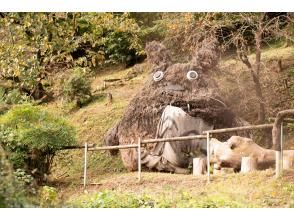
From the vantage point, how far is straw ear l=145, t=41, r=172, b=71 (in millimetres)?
8469

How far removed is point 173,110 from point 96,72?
3.52 ft

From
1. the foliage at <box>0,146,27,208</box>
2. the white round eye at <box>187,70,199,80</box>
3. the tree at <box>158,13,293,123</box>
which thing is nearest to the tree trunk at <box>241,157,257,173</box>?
the tree at <box>158,13,293,123</box>

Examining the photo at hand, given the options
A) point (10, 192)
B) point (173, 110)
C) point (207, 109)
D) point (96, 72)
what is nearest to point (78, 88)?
point (96, 72)

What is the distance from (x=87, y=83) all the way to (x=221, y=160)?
1.97m

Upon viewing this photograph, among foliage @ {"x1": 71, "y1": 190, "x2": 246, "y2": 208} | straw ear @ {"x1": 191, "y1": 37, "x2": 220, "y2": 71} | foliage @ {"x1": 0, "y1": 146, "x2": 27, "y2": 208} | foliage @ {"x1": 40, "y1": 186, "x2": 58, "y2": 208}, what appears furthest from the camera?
straw ear @ {"x1": 191, "y1": 37, "x2": 220, "y2": 71}

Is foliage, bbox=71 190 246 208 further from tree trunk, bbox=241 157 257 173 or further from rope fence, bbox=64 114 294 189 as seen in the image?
tree trunk, bbox=241 157 257 173

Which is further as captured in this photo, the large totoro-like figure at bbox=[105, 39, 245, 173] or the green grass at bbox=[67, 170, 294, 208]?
the large totoro-like figure at bbox=[105, 39, 245, 173]

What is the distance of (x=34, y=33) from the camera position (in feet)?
25.2

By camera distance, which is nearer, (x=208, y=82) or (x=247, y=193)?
(x=247, y=193)

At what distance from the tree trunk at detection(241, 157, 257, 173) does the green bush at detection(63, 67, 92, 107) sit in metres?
2.16

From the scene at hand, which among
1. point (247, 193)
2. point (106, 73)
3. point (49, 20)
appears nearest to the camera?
point (247, 193)

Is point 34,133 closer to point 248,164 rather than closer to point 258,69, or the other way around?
point 248,164
